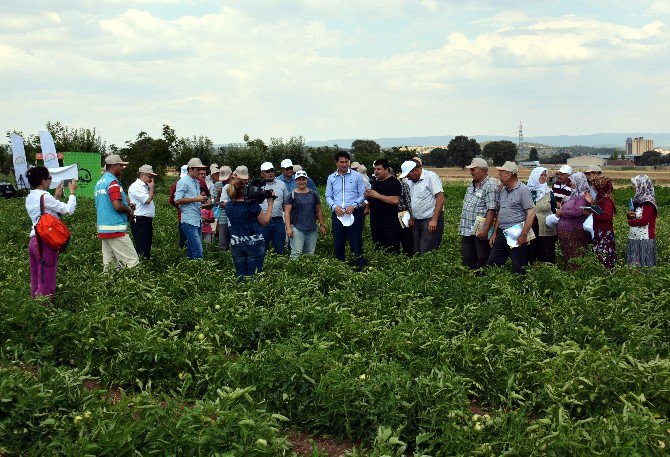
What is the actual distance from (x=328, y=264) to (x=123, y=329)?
3030 mm

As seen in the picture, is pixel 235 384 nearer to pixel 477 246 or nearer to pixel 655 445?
pixel 655 445

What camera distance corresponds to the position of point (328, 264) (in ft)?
27.6

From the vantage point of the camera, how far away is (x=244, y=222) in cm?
799

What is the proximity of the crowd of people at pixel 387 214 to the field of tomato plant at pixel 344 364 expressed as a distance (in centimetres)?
74

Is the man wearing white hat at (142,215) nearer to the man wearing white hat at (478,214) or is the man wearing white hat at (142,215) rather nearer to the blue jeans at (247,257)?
the blue jeans at (247,257)

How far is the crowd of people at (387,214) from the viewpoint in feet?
26.4

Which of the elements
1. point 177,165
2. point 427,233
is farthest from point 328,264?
point 177,165

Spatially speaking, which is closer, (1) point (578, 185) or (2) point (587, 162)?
(1) point (578, 185)

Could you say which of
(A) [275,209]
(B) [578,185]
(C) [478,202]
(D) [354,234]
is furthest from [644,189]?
(A) [275,209]

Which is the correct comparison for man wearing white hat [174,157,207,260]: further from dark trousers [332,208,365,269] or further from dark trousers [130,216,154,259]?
dark trousers [332,208,365,269]

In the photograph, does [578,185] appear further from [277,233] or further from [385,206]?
[277,233]

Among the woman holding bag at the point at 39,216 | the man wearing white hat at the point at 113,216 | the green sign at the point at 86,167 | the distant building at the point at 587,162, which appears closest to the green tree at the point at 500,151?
the distant building at the point at 587,162

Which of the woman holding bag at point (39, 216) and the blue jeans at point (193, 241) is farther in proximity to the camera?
the blue jeans at point (193, 241)

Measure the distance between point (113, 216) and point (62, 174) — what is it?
0.81m
